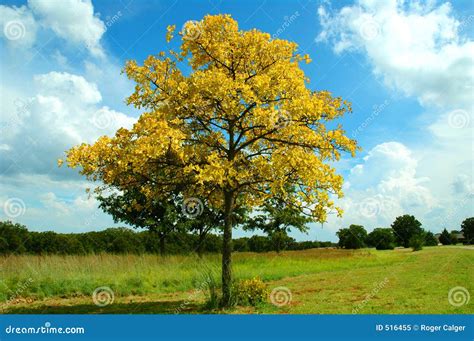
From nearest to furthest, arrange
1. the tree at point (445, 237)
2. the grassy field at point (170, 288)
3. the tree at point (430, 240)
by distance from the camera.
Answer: the grassy field at point (170, 288) < the tree at point (430, 240) < the tree at point (445, 237)

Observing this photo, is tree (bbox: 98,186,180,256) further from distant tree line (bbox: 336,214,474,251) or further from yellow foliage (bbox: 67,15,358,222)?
distant tree line (bbox: 336,214,474,251)

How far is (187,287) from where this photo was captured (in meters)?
17.0

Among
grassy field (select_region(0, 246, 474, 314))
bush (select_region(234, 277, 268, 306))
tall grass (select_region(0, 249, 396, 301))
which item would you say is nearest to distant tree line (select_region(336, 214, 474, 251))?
grassy field (select_region(0, 246, 474, 314))

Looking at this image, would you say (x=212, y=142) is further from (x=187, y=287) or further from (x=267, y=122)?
(x=187, y=287)

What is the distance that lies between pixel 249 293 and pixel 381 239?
6766cm

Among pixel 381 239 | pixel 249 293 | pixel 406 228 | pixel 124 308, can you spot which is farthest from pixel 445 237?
pixel 124 308

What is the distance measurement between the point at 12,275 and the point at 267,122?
1341 cm

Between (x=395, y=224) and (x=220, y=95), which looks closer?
(x=220, y=95)

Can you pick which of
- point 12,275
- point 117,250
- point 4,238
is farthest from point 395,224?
Answer: point 12,275

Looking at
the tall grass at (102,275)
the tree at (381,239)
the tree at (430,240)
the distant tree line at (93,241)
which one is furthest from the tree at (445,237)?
the tall grass at (102,275)

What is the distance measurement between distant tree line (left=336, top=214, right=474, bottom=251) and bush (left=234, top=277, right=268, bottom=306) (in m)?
59.0

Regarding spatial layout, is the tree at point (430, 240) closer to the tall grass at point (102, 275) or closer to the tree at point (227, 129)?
the tall grass at point (102, 275)

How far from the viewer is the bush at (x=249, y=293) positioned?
39.1 feet

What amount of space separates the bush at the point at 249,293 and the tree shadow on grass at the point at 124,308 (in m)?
1.07
